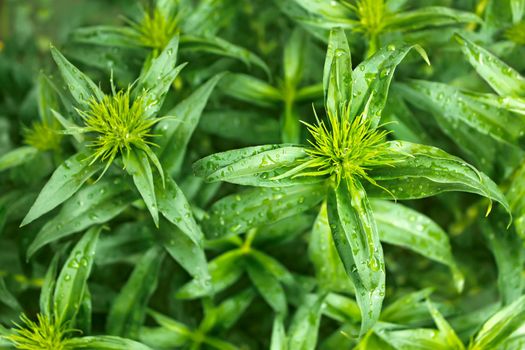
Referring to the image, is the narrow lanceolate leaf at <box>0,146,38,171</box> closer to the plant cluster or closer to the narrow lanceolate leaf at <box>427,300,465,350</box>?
the plant cluster

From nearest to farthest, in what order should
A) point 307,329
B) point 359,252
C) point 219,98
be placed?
point 359,252 → point 307,329 → point 219,98

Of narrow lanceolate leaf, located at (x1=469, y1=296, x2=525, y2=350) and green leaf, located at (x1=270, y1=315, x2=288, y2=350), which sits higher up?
green leaf, located at (x1=270, y1=315, x2=288, y2=350)

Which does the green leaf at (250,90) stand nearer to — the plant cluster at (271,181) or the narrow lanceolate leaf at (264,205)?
the plant cluster at (271,181)

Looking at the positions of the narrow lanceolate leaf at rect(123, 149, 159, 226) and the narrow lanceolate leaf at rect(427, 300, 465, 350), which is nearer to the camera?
the narrow lanceolate leaf at rect(123, 149, 159, 226)

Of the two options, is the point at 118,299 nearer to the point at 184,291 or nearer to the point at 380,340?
the point at 184,291

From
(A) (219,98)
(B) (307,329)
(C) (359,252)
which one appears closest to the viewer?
(C) (359,252)

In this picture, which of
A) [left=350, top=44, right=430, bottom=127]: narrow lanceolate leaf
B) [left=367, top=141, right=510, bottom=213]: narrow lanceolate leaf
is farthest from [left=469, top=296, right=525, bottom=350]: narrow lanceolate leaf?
[left=350, top=44, right=430, bottom=127]: narrow lanceolate leaf

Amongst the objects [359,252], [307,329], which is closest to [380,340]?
[307,329]
